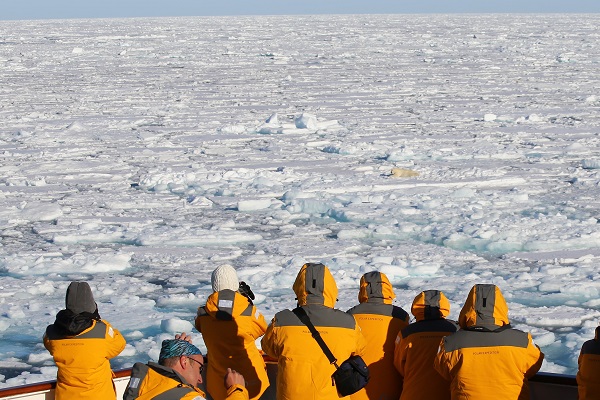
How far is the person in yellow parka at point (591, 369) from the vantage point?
10.1ft

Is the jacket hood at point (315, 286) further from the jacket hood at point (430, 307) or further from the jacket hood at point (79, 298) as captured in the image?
the jacket hood at point (79, 298)

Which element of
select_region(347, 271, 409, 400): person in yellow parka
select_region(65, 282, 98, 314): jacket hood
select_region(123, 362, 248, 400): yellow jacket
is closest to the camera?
select_region(123, 362, 248, 400): yellow jacket

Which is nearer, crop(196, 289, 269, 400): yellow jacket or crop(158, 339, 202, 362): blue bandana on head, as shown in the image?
crop(158, 339, 202, 362): blue bandana on head

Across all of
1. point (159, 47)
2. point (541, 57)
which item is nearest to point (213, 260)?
point (541, 57)

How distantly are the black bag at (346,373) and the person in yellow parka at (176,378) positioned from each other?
647 mm

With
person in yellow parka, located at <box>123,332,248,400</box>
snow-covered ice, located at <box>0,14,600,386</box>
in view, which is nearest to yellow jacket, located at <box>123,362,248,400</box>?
person in yellow parka, located at <box>123,332,248,400</box>

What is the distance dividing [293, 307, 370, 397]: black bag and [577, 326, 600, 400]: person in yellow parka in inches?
32.4

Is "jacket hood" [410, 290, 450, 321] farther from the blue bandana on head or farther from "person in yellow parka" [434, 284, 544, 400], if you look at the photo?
the blue bandana on head

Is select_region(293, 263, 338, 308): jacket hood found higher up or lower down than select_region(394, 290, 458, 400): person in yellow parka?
higher up

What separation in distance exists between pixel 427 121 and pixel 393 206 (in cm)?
738

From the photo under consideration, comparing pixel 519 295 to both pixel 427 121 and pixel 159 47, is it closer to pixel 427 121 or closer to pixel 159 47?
pixel 427 121

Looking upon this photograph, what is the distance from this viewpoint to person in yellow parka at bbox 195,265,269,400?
3.40 meters

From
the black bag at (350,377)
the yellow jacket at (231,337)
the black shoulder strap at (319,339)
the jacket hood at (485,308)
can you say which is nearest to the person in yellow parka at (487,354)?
the jacket hood at (485,308)

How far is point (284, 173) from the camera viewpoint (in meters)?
11.3
